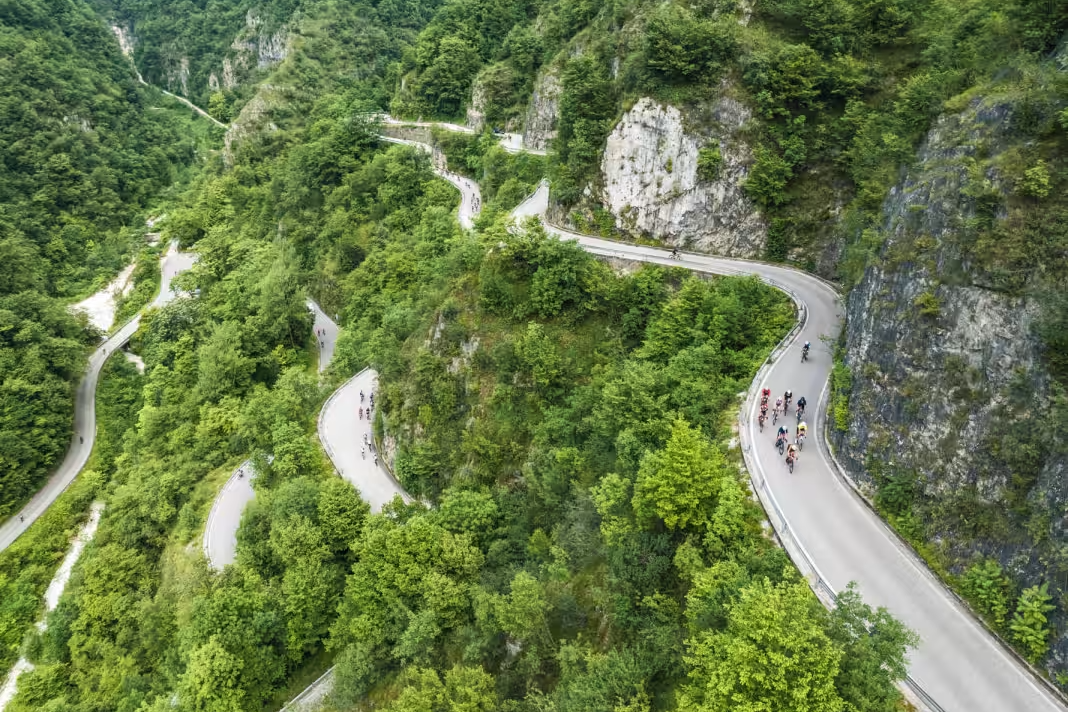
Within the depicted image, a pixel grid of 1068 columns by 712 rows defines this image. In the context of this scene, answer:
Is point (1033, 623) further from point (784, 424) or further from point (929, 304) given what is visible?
point (784, 424)

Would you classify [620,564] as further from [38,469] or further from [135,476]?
[38,469]

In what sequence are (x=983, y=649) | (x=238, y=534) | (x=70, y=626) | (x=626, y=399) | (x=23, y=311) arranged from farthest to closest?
(x=23, y=311) < (x=70, y=626) < (x=238, y=534) < (x=626, y=399) < (x=983, y=649)

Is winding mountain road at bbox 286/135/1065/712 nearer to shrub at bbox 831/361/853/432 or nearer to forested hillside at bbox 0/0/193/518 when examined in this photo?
shrub at bbox 831/361/853/432

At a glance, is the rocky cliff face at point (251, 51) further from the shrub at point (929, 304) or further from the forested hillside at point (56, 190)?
the shrub at point (929, 304)

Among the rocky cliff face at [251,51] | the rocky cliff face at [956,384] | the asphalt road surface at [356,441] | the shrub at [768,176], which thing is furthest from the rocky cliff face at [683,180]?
the rocky cliff face at [251,51]

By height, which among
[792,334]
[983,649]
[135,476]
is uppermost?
[792,334]

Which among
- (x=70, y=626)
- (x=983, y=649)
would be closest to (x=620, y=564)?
(x=983, y=649)

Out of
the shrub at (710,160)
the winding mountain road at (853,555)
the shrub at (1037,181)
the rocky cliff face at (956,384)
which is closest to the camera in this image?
the winding mountain road at (853,555)
